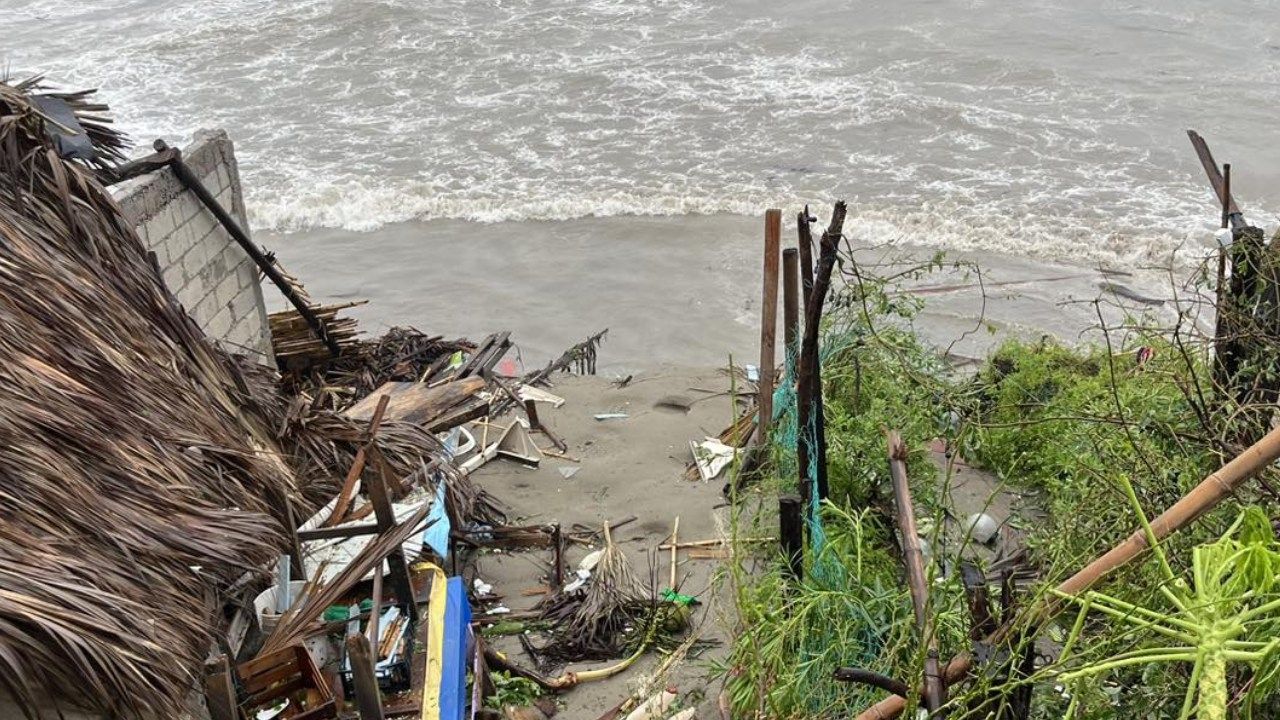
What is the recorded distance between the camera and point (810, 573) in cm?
523

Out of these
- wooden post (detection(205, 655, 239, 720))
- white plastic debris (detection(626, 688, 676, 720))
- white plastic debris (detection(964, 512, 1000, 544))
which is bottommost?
white plastic debris (detection(626, 688, 676, 720))

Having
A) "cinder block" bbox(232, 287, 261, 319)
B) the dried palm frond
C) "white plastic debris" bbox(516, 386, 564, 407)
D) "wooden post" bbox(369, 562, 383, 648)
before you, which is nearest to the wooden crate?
"wooden post" bbox(369, 562, 383, 648)

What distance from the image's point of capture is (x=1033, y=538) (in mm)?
5965

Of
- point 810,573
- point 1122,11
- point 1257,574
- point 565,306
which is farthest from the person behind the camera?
point 1122,11

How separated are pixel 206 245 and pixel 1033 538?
6.19 metres

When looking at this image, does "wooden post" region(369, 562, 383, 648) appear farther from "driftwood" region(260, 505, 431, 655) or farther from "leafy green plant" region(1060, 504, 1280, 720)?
"leafy green plant" region(1060, 504, 1280, 720)

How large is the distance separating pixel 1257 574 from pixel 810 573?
2.82 metres

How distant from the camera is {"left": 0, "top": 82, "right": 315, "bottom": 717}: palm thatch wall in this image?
3.70m

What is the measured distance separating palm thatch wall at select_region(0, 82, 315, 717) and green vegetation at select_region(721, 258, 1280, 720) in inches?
93.8

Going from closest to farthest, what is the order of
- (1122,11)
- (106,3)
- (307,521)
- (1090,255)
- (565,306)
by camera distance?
(307,521), (565,306), (1090,255), (1122,11), (106,3)

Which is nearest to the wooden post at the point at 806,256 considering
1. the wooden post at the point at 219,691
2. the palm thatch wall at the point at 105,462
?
the palm thatch wall at the point at 105,462

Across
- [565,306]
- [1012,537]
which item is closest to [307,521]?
[1012,537]

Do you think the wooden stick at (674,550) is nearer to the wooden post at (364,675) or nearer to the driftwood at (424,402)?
the driftwood at (424,402)

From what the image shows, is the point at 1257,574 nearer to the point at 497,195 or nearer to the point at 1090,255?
the point at 1090,255
